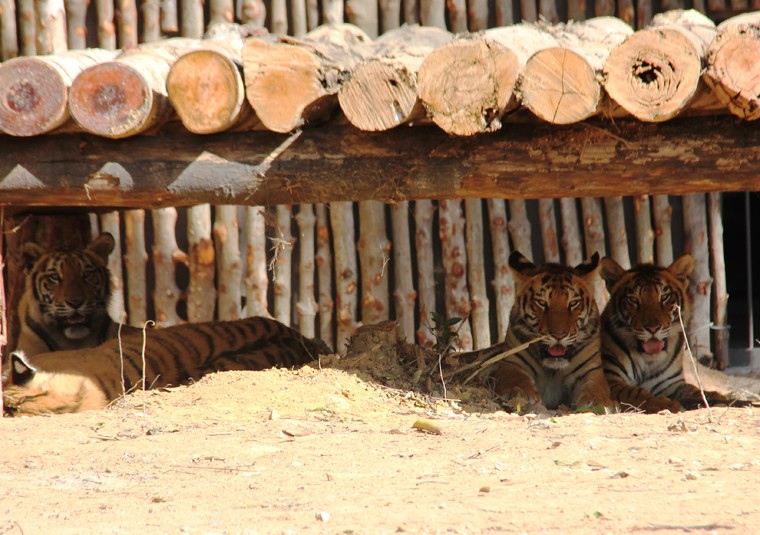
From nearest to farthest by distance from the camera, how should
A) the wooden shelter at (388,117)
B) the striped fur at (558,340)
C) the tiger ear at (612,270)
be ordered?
the wooden shelter at (388,117), the striped fur at (558,340), the tiger ear at (612,270)

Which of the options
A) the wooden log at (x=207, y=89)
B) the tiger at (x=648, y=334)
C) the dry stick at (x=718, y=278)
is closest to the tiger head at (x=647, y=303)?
the tiger at (x=648, y=334)

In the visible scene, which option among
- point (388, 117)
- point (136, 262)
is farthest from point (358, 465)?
point (136, 262)

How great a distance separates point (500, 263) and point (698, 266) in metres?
1.54

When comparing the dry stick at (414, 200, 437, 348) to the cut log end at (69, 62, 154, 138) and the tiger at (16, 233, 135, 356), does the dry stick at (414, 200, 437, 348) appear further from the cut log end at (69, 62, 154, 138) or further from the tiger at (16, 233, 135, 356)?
the cut log end at (69, 62, 154, 138)

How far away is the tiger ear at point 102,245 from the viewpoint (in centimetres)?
674

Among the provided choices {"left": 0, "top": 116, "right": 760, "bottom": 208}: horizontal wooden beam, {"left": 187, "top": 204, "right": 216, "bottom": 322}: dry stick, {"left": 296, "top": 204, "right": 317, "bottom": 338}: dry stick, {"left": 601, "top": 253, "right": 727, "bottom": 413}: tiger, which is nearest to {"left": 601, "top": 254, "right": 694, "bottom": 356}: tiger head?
{"left": 601, "top": 253, "right": 727, "bottom": 413}: tiger

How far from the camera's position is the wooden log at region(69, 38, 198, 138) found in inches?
177

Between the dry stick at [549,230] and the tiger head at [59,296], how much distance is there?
10.8ft

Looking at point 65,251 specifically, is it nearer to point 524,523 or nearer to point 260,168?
point 260,168

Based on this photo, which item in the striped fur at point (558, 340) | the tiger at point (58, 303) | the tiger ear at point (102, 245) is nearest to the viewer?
the striped fur at point (558, 340)

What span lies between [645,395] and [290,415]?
2.44 metres

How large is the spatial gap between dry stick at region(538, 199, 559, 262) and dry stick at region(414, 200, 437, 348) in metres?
0.83

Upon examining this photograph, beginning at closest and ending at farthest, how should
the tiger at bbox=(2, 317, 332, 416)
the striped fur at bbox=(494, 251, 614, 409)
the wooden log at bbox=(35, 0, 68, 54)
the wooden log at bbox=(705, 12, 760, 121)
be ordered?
the wooden log at bbox=(705, 12, 760, 121), the tiger at bbox=(2, 317, 332, 416), the striped fur at bbox=(494, 251, 614, 409), the wooden log at bbox=(35, 0, 68, 54)

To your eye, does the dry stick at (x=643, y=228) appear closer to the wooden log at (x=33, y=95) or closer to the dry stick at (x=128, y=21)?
the dry stick at (x=128, y=21)
